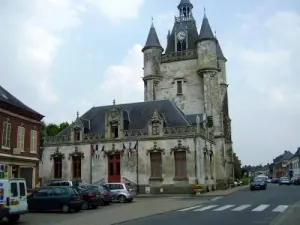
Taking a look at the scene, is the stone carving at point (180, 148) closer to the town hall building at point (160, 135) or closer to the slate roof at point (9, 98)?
the town hall building at point (160, 135)

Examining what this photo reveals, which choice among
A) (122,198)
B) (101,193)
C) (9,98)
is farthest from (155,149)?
(9,98)

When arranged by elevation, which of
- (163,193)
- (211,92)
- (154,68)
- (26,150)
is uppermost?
(154,68)

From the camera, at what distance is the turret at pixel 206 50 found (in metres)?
44.9

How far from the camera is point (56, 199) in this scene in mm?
19172

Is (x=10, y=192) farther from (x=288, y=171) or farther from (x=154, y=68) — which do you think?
(x=288, y=171)

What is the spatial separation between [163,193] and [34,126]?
551 inches

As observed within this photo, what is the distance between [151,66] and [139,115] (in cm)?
1083

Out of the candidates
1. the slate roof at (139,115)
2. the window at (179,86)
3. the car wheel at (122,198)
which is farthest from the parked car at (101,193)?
the window at (179,86)

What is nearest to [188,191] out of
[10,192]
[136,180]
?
[136,180]

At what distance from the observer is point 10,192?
14.4m

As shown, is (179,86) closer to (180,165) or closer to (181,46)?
(181,46)

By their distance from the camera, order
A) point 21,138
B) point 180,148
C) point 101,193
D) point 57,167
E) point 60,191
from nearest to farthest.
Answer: point 60,191 < point 101,193 < point 21,138 < point 180,148 < point 57,167

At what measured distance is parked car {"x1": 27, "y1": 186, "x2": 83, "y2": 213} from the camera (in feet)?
62.4

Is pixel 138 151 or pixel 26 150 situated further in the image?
pixel 138 151
